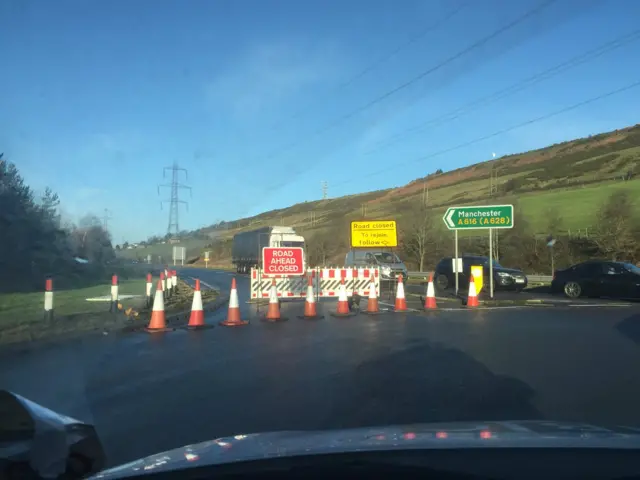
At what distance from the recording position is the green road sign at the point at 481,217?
2000 centimetres

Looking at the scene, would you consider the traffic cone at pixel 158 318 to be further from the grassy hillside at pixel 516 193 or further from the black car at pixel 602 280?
→ the grassy hillside at pixel 516 193

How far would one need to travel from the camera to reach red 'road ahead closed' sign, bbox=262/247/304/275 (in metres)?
16.5

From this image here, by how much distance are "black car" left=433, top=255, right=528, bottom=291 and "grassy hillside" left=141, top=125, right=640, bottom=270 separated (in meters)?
18.0

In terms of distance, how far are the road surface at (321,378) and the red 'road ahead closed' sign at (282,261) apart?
14.8ft

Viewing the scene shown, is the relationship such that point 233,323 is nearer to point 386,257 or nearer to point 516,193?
point 386,257

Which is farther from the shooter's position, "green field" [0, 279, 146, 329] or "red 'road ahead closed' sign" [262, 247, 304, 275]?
"red 'road ahead closed' sign" [262, 247, 304, 275]

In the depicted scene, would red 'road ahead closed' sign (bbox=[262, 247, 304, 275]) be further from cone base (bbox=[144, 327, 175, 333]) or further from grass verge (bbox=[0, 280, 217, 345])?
cone base (bbox=[144, 327, 175, 333])

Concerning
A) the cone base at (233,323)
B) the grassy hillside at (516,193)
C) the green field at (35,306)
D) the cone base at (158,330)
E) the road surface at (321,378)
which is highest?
the grassy hillside at (516,193)

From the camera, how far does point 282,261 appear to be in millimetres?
16688

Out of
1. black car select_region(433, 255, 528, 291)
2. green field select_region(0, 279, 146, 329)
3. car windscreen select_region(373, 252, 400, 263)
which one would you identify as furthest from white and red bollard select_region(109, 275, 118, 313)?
car windscreen select_region(373, 252, 400, 263)

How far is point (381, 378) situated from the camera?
7.48 m

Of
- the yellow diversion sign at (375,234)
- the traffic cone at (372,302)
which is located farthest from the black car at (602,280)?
the traffic cone at (372,302)

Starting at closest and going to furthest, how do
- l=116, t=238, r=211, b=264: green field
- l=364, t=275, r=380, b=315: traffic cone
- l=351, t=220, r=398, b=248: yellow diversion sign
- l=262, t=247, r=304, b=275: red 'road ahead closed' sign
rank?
l=364, t=275, r=380, b=315: traffic cone → l=262, t=247, r=304, b=275: red 'road ahead closed' sign → l=351, t=220, r=398, b=248: yellow diversion sign → l=116, t=238, r=211, b=264: green field

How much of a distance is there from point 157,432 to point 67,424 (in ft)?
7.30
